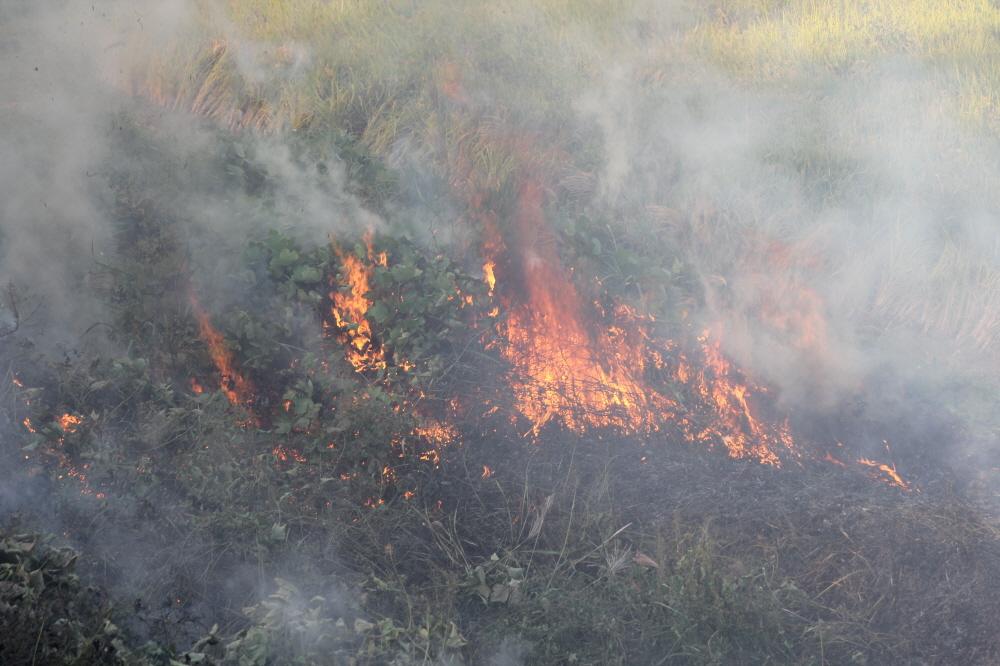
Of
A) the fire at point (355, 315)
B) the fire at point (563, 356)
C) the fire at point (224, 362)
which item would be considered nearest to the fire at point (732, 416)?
the fire at point (563, 356)

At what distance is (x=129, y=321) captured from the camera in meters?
3.74

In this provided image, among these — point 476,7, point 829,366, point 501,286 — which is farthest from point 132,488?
point 476,7

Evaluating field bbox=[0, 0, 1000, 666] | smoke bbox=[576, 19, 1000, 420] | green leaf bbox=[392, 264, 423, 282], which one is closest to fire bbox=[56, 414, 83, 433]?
field bbox=[0, 0, 1000, 666]

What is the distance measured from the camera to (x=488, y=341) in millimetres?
4375

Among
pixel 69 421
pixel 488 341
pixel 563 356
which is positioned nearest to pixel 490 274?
pixel 488 341

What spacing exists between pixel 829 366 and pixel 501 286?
6.76ft

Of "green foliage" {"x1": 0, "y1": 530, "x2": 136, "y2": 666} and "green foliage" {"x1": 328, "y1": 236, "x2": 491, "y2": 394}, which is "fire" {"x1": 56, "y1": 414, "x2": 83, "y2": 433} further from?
"green foliage" {"x1": 328, "y1": 236, "x2": 491, "y2": 394}

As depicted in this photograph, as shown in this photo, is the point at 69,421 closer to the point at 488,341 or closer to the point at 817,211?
the point at 488,341

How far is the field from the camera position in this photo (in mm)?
3012

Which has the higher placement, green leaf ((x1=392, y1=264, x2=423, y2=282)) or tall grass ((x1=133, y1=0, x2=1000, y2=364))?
tall grass ((x1=133, y1=0, x2=1000, y2=364))

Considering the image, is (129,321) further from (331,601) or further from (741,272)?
(741,272)

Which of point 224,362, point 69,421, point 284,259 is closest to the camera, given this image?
point 69,421

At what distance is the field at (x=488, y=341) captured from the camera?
9.88ft

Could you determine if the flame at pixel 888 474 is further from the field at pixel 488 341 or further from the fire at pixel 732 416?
the fire at pixel 732 416
